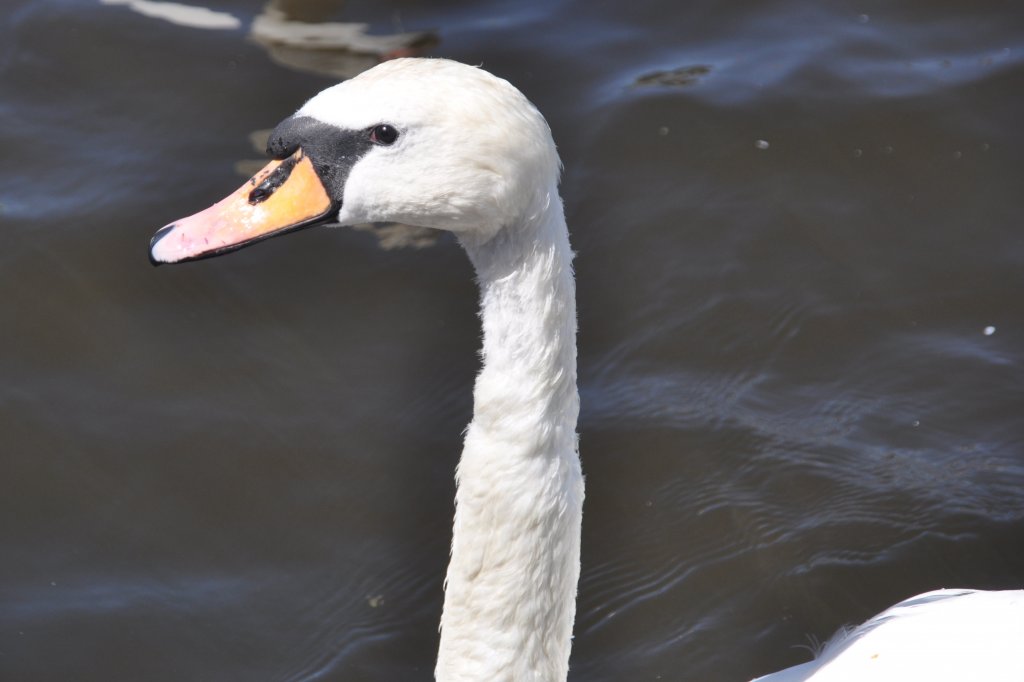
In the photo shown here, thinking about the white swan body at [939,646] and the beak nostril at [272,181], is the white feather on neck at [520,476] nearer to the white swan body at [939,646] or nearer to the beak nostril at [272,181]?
the beak nostril at [272,181]

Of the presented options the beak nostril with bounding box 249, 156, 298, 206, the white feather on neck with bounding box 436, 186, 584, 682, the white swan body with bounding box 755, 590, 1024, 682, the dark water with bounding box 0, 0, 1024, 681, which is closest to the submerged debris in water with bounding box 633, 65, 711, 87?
the dark water with bounding box 0, 0, 1024, 681

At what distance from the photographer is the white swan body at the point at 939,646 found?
Result: 8.64 feet

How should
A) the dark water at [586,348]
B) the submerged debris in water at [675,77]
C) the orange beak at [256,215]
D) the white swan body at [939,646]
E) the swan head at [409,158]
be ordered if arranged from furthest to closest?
the submerged debris in water at [675,77], the dark water at [586,348], the white swan body at [939,646], the orange beak at [256,215], the swan head at [409,158]

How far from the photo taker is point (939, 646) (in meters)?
2.71

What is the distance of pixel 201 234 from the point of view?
7.97 feet

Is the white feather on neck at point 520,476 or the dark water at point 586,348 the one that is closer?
the white feather on neck at point 520,476

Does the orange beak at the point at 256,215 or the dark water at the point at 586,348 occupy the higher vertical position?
the orange beak at the point at 256,215

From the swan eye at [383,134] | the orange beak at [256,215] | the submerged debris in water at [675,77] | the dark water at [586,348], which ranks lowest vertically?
the dark water at [586,348]

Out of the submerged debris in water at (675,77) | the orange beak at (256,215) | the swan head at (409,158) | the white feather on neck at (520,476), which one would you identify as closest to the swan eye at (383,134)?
the swan head at (409,158)

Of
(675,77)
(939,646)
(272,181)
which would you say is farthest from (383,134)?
(675,77)

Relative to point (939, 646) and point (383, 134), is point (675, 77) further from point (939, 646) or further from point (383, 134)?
A: point (383, 134)

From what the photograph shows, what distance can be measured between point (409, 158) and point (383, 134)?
0.21 feet

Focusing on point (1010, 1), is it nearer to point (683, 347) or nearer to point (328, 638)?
point (683, 347)

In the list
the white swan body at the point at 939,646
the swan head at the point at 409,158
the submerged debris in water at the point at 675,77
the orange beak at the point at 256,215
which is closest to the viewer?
the swan head at the point at 409,158
